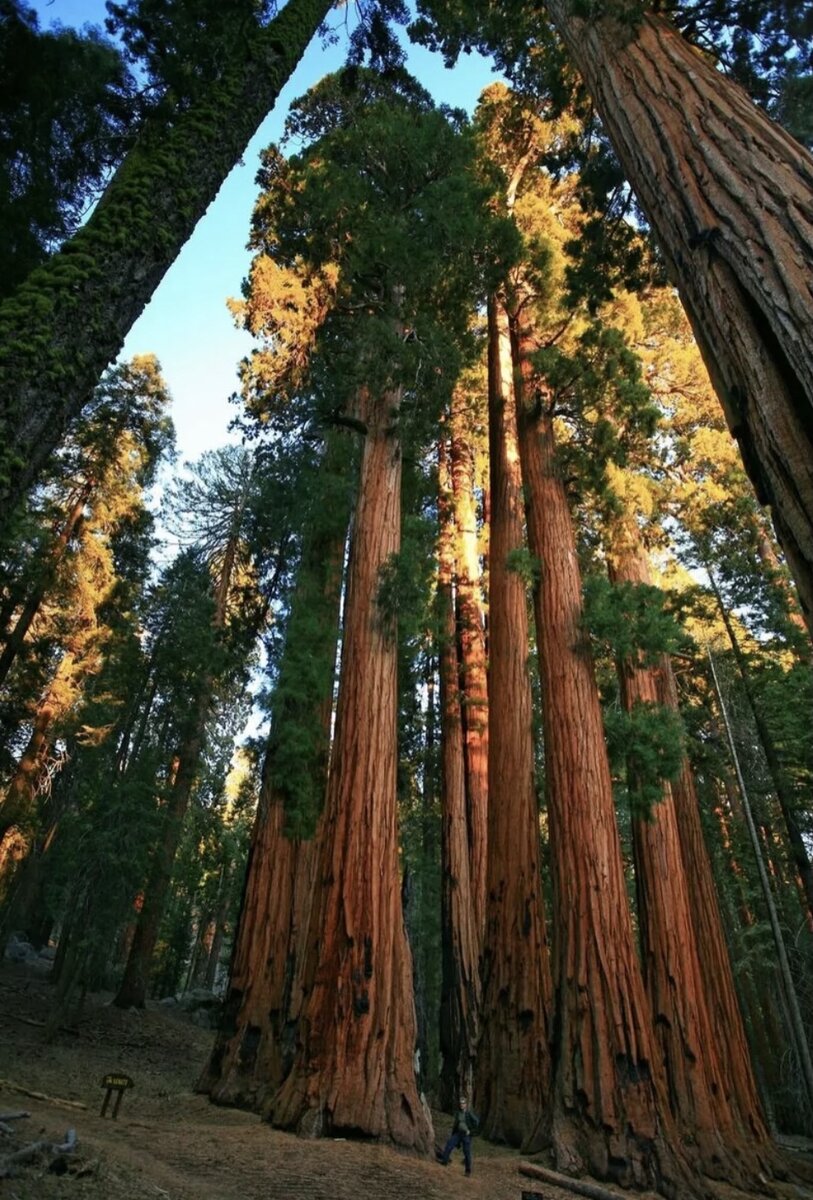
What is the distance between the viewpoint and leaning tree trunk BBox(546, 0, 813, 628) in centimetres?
207

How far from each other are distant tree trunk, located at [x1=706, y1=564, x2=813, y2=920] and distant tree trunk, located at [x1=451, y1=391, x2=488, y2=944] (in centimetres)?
607

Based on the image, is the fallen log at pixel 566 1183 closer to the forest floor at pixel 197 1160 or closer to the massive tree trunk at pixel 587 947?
the forest floor at pixel 197 1160

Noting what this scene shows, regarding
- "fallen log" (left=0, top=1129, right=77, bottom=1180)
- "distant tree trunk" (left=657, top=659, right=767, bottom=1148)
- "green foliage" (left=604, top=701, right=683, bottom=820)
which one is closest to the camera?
"fallen log" (left=0, top=1129, right=77, bottom=1180)

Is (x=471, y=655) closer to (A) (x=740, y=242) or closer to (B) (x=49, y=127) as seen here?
(B) (x=49, y=127)

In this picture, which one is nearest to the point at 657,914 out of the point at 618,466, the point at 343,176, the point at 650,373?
the point at 618,466

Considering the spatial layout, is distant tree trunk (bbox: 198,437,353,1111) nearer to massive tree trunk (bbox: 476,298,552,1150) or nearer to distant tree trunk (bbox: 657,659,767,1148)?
massive tree trunk (bbox: 476,298,552,1150)

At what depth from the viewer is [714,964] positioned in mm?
9719

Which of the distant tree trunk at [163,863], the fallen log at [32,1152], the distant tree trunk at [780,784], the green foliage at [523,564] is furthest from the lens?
the distant tree trunk at [163,863]

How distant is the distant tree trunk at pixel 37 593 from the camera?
14.4 meters

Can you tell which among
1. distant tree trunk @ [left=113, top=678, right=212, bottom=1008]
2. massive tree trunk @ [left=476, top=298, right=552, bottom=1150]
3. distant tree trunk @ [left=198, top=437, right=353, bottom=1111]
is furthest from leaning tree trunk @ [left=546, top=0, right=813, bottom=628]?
distant tree trunk @ [left=113, top=678, right=212, bottom=1008]

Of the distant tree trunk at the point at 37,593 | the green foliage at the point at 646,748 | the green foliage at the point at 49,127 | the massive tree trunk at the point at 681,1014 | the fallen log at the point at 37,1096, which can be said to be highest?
the distant tree trunk at the point at 37,593

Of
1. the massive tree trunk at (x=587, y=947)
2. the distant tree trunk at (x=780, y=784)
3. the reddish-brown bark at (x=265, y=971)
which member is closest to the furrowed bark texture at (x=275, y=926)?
the reddish-brown bark at (x=265, y=971)

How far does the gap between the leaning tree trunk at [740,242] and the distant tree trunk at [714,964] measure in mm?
8243

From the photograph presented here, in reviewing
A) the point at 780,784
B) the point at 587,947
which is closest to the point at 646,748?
→ the point at 587,947
